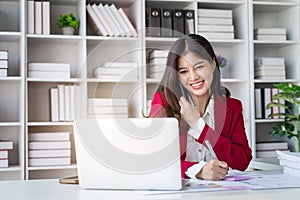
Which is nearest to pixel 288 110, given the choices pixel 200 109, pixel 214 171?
pixel 200 109

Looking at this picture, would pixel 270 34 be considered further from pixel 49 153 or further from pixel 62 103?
pixel 49 153

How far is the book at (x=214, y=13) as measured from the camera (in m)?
3.66

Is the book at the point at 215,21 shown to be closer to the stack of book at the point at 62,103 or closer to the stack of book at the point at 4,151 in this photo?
the stack of book at the point at 62,103

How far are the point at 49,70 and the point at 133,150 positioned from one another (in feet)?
6.95

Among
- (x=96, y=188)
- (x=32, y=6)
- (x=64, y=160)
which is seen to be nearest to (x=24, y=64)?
(x=32, y=6)

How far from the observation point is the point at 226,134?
6.91ft

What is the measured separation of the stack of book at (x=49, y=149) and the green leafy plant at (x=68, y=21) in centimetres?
77

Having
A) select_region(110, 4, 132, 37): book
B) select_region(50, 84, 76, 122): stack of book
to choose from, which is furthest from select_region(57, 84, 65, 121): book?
select_region(110, 4, 132, 37): book

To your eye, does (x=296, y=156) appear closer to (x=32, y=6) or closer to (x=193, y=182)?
(x=193, y=182)

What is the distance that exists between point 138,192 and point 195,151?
25.6 inches

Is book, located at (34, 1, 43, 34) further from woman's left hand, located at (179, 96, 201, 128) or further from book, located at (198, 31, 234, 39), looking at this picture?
woman's left hand, located at (179, 96, 201, 128)

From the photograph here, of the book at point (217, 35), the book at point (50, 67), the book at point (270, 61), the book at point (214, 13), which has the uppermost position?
the book at point (214, 13)

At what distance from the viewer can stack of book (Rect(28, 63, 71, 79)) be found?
334 centimetres

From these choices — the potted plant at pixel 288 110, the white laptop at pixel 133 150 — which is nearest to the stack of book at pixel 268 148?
the potted plant at pixel 288 110
